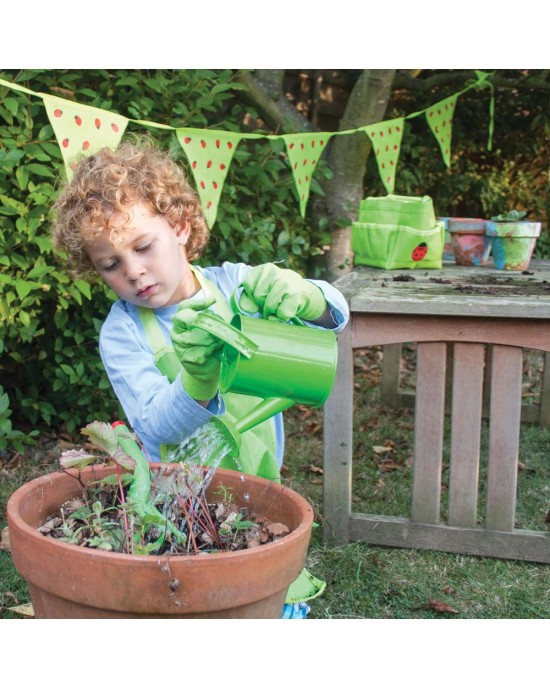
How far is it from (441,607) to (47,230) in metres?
1.90

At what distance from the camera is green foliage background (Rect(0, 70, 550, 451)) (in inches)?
112

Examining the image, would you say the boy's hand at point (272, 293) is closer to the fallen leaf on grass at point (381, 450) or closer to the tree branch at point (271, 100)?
the fallen leaf on grass at point (381, 450)

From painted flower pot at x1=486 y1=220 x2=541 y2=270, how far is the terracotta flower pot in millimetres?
2197

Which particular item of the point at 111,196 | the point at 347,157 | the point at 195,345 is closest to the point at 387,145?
the point at 347,157

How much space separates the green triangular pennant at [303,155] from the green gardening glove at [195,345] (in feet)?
6.70

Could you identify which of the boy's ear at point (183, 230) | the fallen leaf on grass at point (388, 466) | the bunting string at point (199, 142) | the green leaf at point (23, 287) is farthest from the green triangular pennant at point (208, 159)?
the fallen leaf on grass at point (388, 466)

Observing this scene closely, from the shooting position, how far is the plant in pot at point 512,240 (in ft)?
10.4

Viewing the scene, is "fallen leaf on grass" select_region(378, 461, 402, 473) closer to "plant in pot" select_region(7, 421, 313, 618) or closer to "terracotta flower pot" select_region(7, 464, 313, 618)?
"plant in pot" select_region(7, 421, 313, 618)

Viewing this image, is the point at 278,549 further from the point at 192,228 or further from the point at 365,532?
the point at 365,532

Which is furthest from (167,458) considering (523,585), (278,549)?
(523,585)

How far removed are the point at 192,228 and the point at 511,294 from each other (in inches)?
41.2

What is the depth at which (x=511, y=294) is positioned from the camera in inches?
97.7

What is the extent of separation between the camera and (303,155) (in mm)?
3436

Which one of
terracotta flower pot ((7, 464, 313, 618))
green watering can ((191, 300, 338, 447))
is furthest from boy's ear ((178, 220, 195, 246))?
terracotta flower pot ((7, 464, 313, 618))
